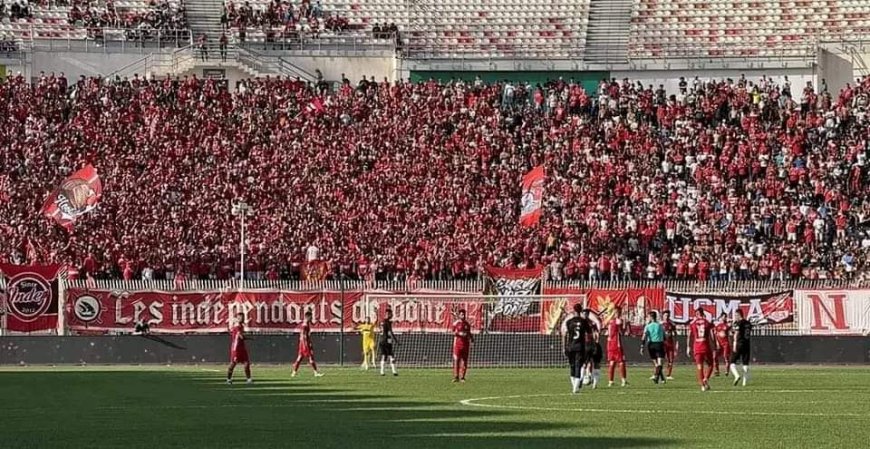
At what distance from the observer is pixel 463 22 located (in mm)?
80000

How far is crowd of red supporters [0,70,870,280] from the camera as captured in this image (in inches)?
2398

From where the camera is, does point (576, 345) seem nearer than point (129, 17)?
Yes

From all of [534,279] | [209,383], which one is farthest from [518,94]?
[209,383]

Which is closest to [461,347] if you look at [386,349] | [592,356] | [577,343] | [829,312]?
[592,356]

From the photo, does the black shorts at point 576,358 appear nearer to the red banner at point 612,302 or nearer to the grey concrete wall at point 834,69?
the red banner at point 612,302

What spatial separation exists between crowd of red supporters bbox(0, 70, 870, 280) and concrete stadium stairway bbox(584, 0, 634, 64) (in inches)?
242

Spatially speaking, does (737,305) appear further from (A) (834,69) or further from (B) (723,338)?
(A) (834,69)

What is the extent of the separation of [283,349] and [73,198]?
449 inches

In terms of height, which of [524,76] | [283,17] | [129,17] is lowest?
[524,76]

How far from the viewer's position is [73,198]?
196 ft

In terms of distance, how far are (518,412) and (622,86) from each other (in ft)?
143

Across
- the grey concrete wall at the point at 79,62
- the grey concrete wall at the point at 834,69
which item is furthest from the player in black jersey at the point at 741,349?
the grey concrete wall at the point at 79,62

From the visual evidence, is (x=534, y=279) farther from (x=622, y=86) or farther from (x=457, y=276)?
(x=622, y=86)

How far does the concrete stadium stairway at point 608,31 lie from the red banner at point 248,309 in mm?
27353
